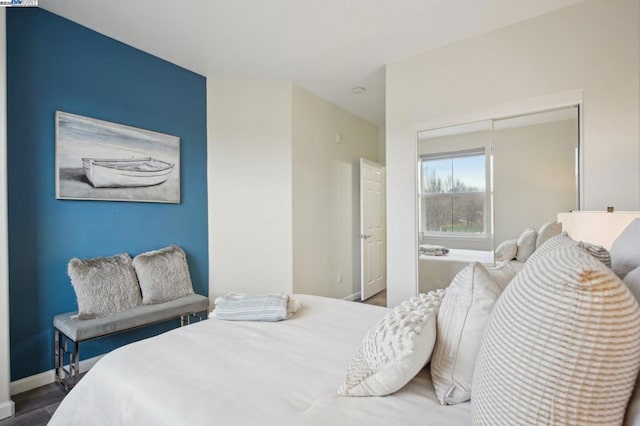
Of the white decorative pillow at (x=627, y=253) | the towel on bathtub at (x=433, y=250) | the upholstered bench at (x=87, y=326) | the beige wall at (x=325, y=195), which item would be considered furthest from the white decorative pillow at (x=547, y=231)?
the upholstered bench at (x=87, y=326)

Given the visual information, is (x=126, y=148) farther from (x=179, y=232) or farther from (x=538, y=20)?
(x=538, y=20)

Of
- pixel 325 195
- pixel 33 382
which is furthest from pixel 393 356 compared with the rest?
pixel 325 195

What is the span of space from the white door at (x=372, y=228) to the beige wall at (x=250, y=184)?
1374 mm

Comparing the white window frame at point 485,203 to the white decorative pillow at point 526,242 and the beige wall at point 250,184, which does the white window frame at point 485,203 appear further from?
the beige wall at point 250,184

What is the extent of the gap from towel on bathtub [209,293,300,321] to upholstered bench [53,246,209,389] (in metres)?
1.00

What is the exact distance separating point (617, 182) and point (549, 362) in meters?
2.28

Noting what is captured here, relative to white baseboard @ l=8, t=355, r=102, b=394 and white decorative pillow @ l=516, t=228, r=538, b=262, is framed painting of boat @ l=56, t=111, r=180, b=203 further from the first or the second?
white decorative pillow @ l=516, t=228, r=538, b=262

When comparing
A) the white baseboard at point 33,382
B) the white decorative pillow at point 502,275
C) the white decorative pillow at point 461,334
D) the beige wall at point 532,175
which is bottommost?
the white baseboard at point 33,382

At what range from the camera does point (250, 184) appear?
3.62 metres

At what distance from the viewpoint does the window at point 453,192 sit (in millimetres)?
2775

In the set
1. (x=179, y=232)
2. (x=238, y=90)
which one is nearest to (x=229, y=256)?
(x=179, y=232)

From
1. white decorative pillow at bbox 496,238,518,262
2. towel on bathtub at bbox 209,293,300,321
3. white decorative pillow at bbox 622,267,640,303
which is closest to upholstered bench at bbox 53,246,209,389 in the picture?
towel on bathtub at bbox 209,293,300,321

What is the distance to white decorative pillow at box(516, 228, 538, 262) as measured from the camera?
241 cm

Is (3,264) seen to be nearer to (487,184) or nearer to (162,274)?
(162,274)
